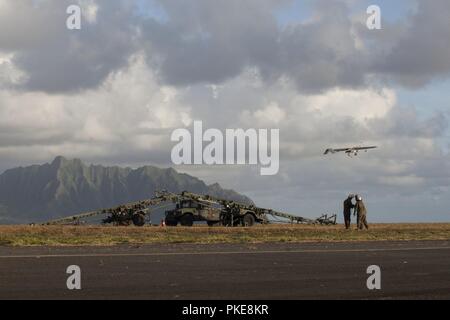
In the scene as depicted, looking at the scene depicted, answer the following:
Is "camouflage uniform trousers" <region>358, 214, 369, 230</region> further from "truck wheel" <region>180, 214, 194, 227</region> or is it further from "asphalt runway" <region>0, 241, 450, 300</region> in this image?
"truck wheel" <region>180, 214, 194, 227</region>

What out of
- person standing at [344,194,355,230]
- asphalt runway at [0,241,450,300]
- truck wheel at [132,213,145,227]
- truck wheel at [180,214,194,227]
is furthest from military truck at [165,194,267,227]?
asphalt runway at [0,241,450,300]

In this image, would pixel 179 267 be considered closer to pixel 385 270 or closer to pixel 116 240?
pixel 385 270

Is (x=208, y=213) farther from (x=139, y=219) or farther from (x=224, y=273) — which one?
(x=224, y=273)

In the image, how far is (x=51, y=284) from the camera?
1438 cm

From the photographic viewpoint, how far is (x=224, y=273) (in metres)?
16.5

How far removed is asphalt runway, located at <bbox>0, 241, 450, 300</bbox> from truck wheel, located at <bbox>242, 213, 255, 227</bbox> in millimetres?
31490

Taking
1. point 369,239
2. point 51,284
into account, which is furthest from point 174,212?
point 51,284

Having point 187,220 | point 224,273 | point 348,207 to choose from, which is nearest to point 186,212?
point 187,220

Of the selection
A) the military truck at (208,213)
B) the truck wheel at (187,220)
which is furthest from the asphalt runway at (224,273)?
the military truck at (208,213)

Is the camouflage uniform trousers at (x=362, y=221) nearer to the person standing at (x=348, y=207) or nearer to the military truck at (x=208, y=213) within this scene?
the person standing at (x=348, y=207)

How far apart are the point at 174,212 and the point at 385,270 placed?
40.2 metres

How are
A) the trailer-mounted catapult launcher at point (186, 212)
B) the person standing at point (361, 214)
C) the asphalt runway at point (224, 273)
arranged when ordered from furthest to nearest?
1. the trailer-mounted catapult launcher at point (186, 212)
2. the person standing at point (361, 214)
3. the asphalt runway at point (224, 273)

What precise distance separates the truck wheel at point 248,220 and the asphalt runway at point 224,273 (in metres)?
31.5

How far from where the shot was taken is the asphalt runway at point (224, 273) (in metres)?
13.4
